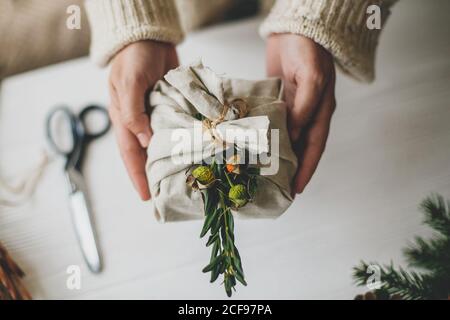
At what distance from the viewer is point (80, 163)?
470 mm

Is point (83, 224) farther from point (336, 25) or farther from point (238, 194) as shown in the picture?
point (336, 25)

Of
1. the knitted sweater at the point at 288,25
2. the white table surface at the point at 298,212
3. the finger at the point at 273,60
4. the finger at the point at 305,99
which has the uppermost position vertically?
the knitted sweater at the point at 288,25

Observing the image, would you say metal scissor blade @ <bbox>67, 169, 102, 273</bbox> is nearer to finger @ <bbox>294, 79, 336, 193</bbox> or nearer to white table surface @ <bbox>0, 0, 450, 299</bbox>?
white table surface @ <bbox>0, 0, 450, 299</bbox>

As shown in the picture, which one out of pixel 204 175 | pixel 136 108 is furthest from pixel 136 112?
pixel 204 175

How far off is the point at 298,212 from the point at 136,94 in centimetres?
20

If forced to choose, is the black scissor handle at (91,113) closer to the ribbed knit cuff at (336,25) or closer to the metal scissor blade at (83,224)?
the metal scissor blade at (83,224)

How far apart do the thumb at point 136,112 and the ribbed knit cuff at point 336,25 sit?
0.48 feet

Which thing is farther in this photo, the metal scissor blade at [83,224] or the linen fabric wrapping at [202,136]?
the metal scissor blade at [83,224]

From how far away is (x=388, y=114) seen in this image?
478 mm

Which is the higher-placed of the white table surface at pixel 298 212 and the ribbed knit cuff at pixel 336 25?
the ribbed knit cuff at pixel 336 25

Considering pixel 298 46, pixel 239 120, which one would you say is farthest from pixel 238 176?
pixel 298 46

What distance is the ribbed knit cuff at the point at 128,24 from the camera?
0.39m

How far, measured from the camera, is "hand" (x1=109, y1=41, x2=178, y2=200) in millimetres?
378

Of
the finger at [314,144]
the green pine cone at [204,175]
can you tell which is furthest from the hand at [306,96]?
the green pine cone at [204,175]
